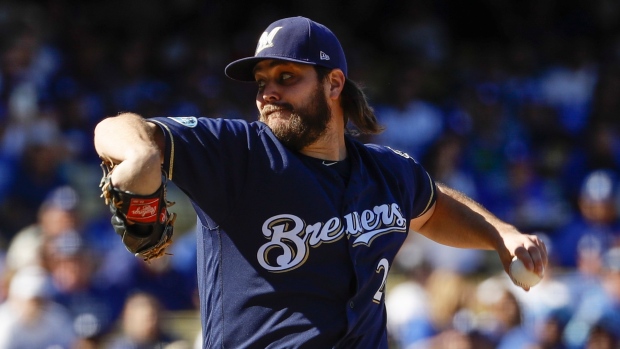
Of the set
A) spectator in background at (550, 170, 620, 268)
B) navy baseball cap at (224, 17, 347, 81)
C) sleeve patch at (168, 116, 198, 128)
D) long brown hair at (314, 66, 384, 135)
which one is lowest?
spectator in background at (550, 170, 620, 268)

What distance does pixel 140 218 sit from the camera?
8.35ft

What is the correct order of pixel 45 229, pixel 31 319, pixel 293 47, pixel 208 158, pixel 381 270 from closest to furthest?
1. pixel 208 158
2. pixel 293 47
3. pixel 381 270
4. pixel 31 319
5. pixel 45 229

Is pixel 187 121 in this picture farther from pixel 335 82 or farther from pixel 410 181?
pixel 410 181

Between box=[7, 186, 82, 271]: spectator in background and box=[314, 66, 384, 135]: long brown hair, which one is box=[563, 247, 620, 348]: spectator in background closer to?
box=[314, 66, 384, 135]: long brown hair

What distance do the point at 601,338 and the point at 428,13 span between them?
7718mm

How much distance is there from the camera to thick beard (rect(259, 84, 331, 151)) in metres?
3.14

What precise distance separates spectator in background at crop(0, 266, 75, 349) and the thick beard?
3.61 meters

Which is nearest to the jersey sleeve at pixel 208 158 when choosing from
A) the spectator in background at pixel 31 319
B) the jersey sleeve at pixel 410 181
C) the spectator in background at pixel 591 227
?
the jersey sleeve at pixel 410 181

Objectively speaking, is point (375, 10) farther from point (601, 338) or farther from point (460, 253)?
point (601, 338)

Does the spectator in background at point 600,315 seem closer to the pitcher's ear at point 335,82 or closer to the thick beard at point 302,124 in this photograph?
the pitcher's ear at point 335,82

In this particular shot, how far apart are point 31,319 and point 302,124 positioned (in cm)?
375

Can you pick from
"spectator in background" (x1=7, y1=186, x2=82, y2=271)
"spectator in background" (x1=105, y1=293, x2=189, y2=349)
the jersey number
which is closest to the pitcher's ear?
the jersey number

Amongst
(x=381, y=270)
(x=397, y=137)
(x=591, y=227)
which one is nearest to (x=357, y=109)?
(x=381, y=270)

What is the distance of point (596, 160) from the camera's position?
962 cm
